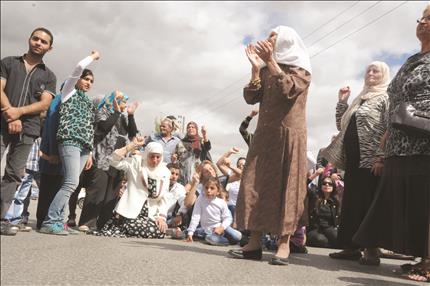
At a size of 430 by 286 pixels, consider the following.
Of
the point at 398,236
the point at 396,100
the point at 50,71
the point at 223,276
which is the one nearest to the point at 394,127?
the point at 396,100

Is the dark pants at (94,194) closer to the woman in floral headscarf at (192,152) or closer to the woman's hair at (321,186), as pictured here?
the woman in floral headscarf at (192,152)

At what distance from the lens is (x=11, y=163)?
166 inches

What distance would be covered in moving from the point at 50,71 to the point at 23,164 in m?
1.02

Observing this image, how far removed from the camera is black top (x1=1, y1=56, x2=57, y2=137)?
4.24m

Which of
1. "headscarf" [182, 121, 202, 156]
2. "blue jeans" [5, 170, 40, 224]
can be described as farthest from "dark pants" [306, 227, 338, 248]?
"blue jeans" [5, 170, 40, 224]

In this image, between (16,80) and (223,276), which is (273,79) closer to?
(223,276)

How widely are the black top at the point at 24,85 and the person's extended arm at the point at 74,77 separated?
44 cm

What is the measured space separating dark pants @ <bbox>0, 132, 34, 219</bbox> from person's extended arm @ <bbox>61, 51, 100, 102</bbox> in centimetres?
94

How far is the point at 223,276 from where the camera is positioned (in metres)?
2.90

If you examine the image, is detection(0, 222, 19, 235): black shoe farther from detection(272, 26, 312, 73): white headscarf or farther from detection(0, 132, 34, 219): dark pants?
detection(272, 26, 312, 73): white headscarf

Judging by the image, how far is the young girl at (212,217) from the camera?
586cm

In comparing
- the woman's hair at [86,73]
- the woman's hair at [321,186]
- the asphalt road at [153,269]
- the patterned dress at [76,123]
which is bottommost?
the asphalt road at [153,269]

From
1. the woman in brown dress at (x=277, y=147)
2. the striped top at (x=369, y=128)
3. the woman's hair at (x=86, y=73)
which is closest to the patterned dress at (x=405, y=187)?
the striped top at (x=369, y=128)

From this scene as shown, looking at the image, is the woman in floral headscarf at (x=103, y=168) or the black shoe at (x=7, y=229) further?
the woman in floral headscarf at (x=103, y=168)
